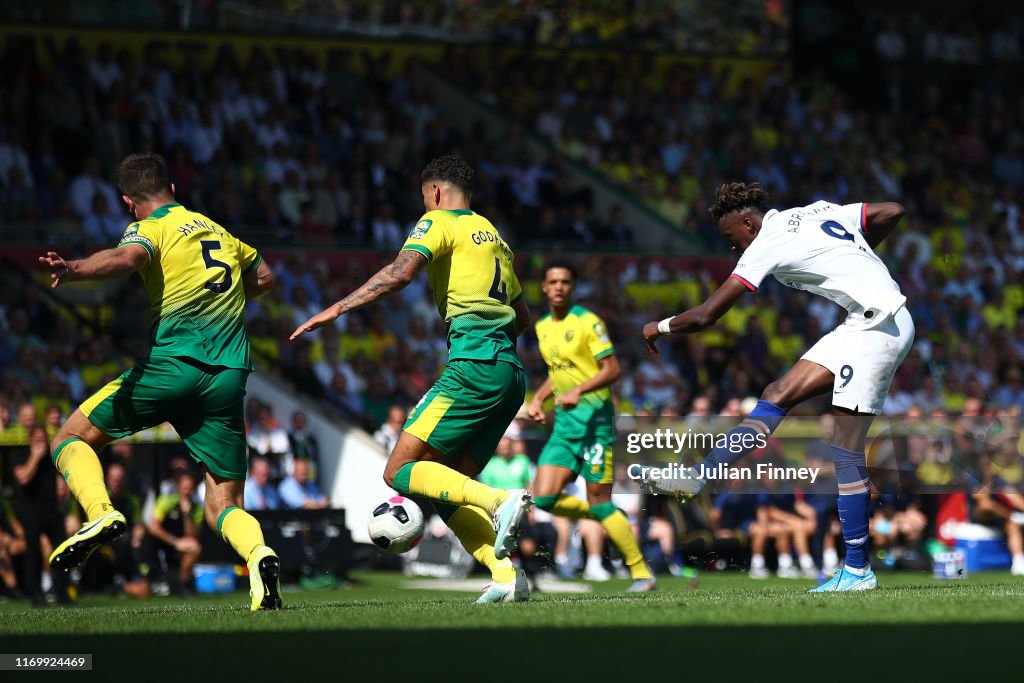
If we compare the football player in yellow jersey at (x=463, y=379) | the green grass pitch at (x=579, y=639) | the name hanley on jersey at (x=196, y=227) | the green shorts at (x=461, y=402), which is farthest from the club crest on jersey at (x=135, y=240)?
the green grass pitch at (x=579, y=639)

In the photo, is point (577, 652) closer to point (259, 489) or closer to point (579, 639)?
point (579, 639)

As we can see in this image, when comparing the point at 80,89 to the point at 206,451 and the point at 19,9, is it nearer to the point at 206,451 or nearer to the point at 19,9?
the point at 19,9

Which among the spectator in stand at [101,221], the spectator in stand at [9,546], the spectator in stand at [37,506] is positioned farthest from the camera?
the spectator in stand at [101,221]

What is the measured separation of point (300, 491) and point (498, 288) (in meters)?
8.90

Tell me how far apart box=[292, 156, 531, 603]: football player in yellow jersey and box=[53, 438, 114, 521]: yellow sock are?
1.53 meters

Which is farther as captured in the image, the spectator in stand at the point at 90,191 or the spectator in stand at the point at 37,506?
the spectator in stand at the point at 90,191

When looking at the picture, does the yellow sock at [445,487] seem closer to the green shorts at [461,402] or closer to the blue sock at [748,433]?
the green shorts at [461,402]

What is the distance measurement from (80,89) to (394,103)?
5018 mm

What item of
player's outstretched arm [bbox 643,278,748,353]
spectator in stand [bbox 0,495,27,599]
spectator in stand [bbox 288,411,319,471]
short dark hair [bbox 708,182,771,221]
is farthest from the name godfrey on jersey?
spectator in stand [bbox 288,411,319,471]

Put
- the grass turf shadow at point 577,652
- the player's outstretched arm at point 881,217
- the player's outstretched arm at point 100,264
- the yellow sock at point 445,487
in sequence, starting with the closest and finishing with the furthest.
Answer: the grass turf shadow at point 577,652
the player's outstretched arm at point 100,264
the yellow sock at point 445,487
the player's outstretched arm at point 881,217

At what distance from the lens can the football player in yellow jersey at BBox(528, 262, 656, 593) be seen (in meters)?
11.3

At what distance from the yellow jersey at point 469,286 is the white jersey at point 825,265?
1.37 m

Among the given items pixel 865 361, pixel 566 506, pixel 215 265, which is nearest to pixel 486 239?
pixel 215 265

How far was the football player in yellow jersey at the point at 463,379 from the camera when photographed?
25.7 ft
